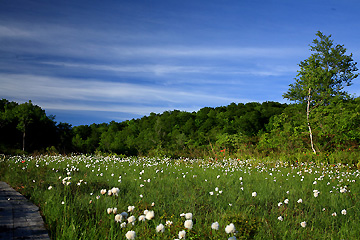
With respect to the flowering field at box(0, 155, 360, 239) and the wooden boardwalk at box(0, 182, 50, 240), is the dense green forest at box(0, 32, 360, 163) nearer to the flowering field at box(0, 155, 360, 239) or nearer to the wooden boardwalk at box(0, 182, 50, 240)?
the flowering field at box(0, 155, 360, 239)

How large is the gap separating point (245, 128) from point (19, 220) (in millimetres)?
19952

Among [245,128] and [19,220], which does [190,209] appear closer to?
[19,220]

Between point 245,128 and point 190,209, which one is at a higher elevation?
point 245,128

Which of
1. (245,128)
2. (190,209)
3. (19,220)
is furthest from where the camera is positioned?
(245,128)

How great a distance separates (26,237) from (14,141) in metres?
16.3

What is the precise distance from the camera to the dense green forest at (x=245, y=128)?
41.0 ft

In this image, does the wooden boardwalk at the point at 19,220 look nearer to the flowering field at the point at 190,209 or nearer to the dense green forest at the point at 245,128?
the flowering field at the point at 190,209

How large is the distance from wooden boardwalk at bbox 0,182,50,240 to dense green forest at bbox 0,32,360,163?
8457mm

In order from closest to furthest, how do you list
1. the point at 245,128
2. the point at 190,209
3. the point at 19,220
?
the point at 19,220 < the point at 190,209 < the point at 245,128

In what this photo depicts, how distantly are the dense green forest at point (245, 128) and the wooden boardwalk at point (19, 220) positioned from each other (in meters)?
8.46

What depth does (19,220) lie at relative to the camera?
336cm

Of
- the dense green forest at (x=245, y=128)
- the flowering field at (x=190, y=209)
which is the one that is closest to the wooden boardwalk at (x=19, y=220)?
the flowering field at (x=190, y=209)

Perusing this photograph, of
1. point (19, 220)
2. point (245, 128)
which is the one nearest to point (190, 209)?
point (19, 220)

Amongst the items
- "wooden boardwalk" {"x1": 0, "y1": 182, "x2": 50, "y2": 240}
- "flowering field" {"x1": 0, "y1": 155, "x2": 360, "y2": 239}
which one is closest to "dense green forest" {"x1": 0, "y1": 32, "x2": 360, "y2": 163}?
"flowering field" {"x1": 0, "y1": 155, "x2": 360, "y2": 239}
